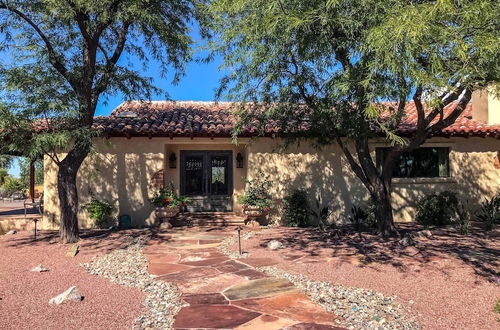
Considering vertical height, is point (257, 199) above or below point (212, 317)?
above

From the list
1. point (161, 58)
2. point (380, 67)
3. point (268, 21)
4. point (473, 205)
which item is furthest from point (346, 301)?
point (473, 205)

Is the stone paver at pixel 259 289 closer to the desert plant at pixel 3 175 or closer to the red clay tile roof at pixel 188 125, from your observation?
the red clay tile roof at pixel 188 125

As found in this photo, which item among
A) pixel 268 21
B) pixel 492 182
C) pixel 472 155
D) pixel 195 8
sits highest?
pixel 195 8

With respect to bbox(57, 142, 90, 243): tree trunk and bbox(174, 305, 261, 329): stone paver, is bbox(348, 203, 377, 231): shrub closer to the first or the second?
bbox(174, 305, 261, 329): stone paver

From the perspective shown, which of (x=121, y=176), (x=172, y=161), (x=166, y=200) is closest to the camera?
(x=166, y=200)

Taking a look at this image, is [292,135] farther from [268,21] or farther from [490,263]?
[490,263]

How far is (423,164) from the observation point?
40.4ft

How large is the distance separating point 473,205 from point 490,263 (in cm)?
679

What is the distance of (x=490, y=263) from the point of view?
6.08 m

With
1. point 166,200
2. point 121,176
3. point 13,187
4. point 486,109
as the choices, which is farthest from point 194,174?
point 13,187

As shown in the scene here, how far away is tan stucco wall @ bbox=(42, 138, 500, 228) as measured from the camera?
11.1 metres

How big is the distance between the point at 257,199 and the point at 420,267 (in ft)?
18.6

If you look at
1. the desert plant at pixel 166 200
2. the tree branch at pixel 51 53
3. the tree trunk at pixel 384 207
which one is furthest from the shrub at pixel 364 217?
the tree branch at pixel 51 53

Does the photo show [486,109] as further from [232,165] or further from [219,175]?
[219,175]
